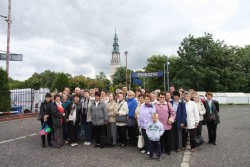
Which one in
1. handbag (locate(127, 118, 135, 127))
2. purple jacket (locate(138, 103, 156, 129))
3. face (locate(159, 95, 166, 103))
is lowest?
handbag (locate(127, 118, 135, 127))

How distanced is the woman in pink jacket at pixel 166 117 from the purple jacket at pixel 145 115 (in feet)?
0.74

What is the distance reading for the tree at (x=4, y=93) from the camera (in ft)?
50.9

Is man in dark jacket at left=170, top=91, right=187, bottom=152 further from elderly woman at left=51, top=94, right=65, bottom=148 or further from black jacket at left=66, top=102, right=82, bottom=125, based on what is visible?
elderly woman at left=51, top=94, right=65, bottom=148

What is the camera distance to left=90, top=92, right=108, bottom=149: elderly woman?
24.5 ft

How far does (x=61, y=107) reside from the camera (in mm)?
7625

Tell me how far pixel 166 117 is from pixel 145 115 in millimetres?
630

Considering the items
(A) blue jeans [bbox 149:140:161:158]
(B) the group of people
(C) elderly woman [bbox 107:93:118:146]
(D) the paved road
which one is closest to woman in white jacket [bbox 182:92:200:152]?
(B) the group of people

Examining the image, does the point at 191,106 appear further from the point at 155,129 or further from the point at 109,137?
the point at 109,137

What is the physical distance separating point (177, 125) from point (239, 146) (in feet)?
7.45

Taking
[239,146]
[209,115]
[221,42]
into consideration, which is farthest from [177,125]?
[221,42]

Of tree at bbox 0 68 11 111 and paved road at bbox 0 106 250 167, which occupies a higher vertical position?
tree at bbox 0 68 11 111

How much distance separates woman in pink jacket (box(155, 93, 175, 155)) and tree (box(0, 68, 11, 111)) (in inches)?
500

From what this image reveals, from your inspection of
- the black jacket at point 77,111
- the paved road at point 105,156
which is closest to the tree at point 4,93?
the paved road at point 105,156

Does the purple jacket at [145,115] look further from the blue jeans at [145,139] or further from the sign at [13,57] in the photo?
the sign at [13,57]
